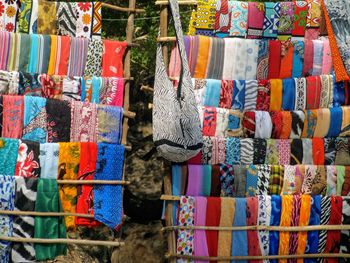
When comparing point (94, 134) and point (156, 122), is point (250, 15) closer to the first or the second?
point (156, 122)

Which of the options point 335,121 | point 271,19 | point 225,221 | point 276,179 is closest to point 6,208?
point 225,221

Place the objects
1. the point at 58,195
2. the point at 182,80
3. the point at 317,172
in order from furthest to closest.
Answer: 1. the point at 317,172
2. the point at 58,195
3. the point at 182,80

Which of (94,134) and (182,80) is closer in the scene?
(182,80)

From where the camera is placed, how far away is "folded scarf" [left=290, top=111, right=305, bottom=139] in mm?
4285

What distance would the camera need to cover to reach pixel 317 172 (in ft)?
14.2

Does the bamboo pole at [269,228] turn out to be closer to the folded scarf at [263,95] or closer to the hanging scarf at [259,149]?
the hanging scarf at [259,149]

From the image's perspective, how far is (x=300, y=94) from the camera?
4309 millimetres

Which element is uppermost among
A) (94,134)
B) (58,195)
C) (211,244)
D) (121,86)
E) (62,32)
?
(62,32)

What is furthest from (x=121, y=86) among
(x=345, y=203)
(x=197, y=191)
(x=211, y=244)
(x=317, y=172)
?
(x=345, y=203)

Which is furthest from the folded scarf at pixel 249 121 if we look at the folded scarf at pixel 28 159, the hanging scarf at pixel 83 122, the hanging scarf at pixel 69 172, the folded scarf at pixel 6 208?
the folded scarf at pixel 6 208

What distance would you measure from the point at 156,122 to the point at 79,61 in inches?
28.6

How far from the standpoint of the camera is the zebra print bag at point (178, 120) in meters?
3.74

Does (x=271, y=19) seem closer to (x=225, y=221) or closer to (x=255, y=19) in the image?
(x=255, y=19)

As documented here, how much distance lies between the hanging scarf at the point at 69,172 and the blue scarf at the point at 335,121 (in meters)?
1.74
